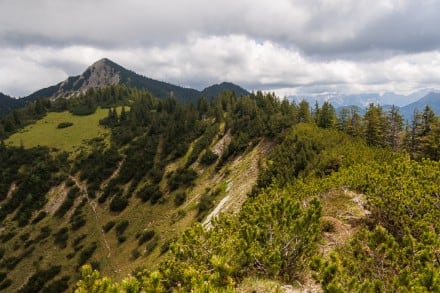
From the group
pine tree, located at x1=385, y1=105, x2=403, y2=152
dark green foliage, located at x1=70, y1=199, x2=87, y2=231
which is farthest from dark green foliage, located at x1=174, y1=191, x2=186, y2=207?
pine tree, located at x1=385, y1=105, x2=403, y2=152

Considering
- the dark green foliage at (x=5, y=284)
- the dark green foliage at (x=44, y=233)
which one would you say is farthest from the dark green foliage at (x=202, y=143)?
the dark green foliage at (x=5, y=284)

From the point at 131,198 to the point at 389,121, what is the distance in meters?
66.7

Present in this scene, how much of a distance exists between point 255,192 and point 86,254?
130 ft

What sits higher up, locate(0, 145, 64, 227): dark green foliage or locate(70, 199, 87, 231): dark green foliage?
locate(0, 145, 64, 227): dark green foliage

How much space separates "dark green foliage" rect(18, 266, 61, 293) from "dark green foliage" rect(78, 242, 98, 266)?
4062 mm

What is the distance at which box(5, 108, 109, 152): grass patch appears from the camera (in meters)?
104

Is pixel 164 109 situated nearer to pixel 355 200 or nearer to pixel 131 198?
pixel 131 198

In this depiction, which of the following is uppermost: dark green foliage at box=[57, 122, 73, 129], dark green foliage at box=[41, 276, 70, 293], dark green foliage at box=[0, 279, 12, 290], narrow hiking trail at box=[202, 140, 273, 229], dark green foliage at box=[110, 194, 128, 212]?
dark green foliage at box=[57, 122, 73, 129]

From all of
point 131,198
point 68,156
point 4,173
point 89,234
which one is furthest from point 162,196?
point 4,173

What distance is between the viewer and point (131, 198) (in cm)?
7369

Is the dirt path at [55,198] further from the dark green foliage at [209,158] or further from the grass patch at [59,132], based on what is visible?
the dark green foliage at [209,158]

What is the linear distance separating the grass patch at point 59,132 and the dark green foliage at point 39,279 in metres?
54.2

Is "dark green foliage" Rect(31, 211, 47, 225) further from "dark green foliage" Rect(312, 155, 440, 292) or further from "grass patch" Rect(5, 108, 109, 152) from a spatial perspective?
"dark green foliage" Rect(312, 155, 440, 292)

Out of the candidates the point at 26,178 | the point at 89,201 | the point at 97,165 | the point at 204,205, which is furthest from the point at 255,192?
the point at 26,178
